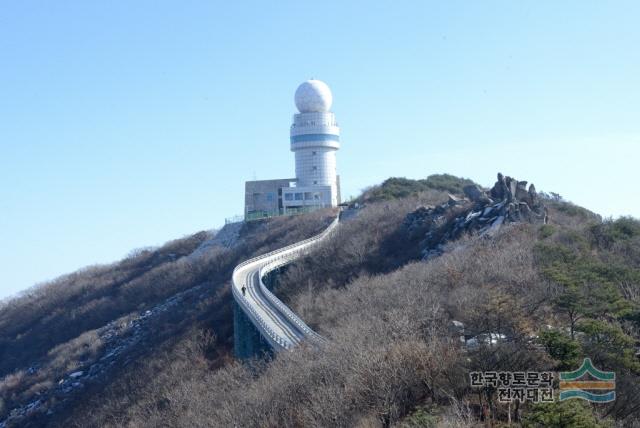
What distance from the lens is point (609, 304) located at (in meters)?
20.4

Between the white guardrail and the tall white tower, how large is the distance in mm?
9849

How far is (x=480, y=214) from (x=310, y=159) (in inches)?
1179

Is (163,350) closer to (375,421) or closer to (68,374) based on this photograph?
(68,374)

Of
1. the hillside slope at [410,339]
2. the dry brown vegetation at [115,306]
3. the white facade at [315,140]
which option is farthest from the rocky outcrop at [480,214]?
the white facade at [315,140]

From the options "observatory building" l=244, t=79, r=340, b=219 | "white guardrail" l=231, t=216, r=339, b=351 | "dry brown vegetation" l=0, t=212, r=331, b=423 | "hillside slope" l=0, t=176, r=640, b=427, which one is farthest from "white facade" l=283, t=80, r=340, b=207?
"hillside slope" l=0, t=176, r=640, b=427

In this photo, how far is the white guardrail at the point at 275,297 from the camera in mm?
27344

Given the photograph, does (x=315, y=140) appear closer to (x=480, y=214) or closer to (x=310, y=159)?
(x=310, y=159)

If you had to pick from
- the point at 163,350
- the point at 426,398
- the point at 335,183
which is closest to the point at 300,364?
the point at 426,398

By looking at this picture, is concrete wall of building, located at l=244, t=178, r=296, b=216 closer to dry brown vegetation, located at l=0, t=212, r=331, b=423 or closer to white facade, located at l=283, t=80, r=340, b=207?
white facade, located at l=283, t=80, r=340, b=207

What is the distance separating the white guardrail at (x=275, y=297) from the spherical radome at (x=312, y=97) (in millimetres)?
12657

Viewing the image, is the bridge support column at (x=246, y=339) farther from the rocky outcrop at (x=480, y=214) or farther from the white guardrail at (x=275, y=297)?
the rocky outcrop at (x=480, y=214)

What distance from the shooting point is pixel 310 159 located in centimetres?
6744

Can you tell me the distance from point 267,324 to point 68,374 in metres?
18.3

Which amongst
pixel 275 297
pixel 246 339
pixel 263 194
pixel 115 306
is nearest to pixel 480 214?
pixel 275 297
